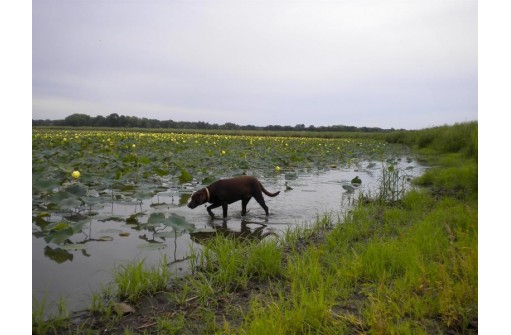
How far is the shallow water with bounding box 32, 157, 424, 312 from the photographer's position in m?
2.77

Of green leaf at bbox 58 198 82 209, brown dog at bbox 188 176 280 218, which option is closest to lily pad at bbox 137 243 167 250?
green leaf at bbox 58 198 82 209

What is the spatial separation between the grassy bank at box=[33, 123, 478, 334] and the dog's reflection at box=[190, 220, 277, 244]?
0.43 m

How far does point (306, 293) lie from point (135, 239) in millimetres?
2103

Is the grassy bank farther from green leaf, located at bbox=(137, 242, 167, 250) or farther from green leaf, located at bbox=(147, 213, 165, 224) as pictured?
green leaf, located at bbox=(147, 213, 165, 224)

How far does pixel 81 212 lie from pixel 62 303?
2.54 m

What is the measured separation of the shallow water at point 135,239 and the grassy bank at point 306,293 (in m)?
0.31

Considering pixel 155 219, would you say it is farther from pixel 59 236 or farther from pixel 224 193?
pixel 224 193

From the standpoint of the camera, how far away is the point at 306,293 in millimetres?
2451

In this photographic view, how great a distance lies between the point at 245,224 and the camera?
4695 mm

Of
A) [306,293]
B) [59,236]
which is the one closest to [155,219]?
[59,236]
